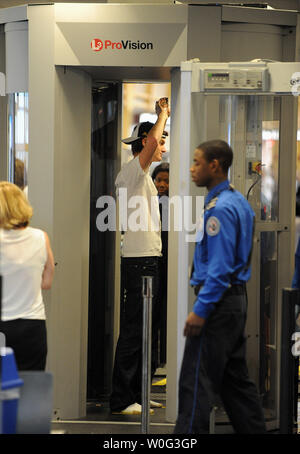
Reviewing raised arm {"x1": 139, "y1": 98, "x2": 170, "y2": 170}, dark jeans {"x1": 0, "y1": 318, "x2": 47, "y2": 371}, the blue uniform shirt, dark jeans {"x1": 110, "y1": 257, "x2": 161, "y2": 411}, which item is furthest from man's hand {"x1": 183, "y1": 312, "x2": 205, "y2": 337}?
raised arm {"x1": 139, "y1": 98, "x2": 170, "y2": 170}

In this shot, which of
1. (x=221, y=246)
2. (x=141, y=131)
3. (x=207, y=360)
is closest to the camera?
(x=221, y=246)

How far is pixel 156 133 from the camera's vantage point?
16.1 ft

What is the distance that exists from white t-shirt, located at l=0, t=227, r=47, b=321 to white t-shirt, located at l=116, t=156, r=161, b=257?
1382 millimetres

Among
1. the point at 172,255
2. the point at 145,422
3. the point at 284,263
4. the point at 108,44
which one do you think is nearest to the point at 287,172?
the point at 284,263

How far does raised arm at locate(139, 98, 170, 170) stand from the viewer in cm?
490

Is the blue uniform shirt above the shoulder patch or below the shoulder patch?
below

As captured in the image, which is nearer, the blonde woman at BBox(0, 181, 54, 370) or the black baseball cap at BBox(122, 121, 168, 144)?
the blonde woman at BBox(0, 181, 54, 370)

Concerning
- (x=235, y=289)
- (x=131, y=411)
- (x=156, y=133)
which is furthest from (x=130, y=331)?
(x=235, y=289)

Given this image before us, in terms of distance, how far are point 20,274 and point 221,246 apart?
34.7 inches

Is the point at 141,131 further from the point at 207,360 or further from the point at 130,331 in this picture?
the point at 207,360

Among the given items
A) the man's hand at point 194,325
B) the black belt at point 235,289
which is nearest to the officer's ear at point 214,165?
the black belt at point 235,289

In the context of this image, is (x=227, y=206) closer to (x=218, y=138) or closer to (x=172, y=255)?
(x=218, y=138)

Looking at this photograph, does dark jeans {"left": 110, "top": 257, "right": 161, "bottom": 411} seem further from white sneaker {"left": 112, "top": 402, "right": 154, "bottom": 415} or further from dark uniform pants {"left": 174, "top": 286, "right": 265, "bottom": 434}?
dark uniform pants {"left": 174, "top": 286, "right": 265, "bottom": 434}

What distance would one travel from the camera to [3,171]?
500cm
